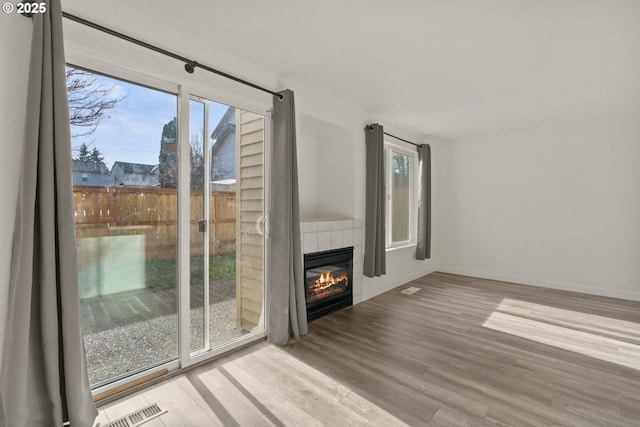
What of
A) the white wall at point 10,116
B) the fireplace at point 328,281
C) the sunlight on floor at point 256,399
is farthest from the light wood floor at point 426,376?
the white wall at point 10,116

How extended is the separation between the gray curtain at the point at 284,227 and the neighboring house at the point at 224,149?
0.36m

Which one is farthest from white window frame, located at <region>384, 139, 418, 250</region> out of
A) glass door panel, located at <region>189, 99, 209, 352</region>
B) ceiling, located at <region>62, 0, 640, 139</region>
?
glass door panel, located at <region>189, 99, 209, 352</region>

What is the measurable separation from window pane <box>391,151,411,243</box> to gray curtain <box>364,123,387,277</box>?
1.01m

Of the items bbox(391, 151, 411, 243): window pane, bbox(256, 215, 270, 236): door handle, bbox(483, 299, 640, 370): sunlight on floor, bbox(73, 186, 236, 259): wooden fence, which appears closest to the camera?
bbox(73, 186, 236, 259): wooden fence

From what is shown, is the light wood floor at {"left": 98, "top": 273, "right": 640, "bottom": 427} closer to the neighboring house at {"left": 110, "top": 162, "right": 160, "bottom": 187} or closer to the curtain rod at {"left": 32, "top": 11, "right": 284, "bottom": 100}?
the neighboring house at {"left": 110, "top": 162, "right": 160, "bottom": 187}

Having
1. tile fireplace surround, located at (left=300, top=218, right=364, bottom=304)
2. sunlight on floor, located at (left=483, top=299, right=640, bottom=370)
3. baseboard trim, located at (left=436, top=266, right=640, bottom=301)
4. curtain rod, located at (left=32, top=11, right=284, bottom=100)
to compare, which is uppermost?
curtain rod, located at (left=32, top=11, right=284, bottom=100)

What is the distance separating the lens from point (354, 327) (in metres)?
3.19

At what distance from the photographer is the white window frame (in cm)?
484

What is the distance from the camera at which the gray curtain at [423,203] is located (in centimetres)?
517

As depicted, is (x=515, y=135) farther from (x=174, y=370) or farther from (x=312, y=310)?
(x=174, y=370)

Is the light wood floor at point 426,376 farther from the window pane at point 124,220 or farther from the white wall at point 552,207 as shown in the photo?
the white wall at point 552,207

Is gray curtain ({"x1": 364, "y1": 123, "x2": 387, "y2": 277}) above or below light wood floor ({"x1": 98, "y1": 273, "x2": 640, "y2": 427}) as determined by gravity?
above

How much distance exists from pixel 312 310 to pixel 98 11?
2976 mm

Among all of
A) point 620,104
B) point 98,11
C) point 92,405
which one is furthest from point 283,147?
point 620,104
